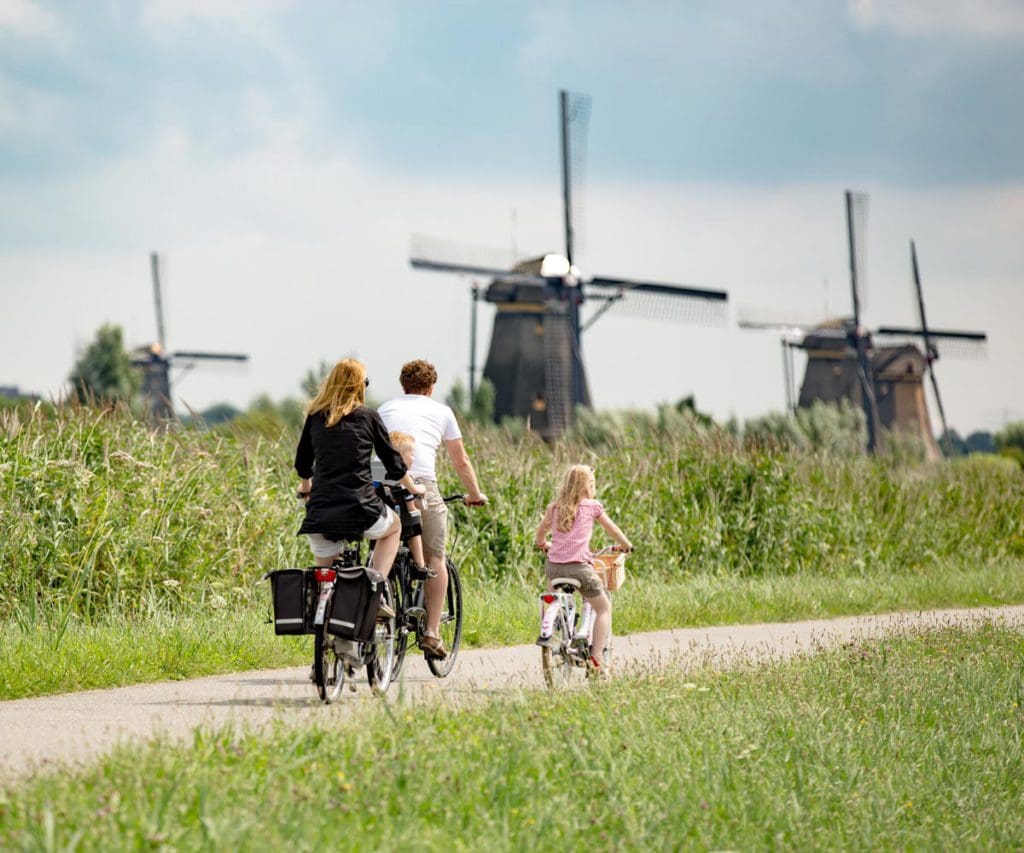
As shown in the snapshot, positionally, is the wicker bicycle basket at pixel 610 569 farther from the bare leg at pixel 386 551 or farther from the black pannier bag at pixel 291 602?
the black pannier bag at pixel 291 602

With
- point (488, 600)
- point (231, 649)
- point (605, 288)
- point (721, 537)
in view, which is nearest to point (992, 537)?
point (721, 537)

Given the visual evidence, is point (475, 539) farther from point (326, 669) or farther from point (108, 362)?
point (108, 362)

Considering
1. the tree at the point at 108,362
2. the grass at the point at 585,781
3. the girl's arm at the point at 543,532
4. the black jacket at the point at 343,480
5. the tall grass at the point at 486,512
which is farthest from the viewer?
the tree at the point at 108,362

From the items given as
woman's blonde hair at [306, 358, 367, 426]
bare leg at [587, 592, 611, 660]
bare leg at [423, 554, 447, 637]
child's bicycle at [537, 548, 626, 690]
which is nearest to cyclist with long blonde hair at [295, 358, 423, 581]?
woman's blonde hair at [306, 358, 367, 426]

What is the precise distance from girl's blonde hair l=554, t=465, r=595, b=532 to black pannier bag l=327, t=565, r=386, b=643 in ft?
4.99

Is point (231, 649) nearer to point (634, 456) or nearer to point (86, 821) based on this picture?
point (86, 821)

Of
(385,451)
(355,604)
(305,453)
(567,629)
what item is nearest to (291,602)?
(355,604)

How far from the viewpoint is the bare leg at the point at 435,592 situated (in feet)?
28.2

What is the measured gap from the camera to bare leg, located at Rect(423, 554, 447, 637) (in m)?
8.60

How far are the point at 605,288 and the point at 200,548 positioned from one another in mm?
37037

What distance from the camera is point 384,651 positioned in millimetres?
8211

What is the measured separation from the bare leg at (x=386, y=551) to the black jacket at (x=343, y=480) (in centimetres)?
31

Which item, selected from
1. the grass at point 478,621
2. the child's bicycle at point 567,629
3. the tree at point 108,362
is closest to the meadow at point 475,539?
the grass at point 478,621

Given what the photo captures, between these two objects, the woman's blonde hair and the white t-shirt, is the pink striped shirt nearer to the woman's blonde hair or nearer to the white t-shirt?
the white t-shirt
